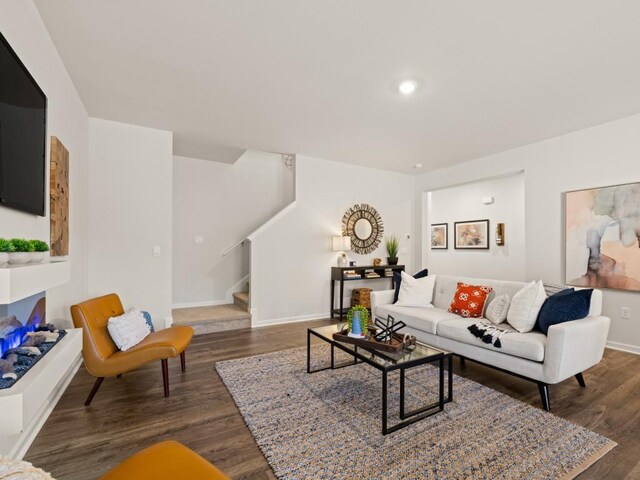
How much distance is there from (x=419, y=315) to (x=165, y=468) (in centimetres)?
274

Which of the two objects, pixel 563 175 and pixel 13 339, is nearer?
pixel 13 339

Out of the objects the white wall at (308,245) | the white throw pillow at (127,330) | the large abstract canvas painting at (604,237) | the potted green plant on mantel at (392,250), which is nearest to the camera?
the white throw pillow at (127,330)

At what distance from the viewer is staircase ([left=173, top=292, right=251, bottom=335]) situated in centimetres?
423

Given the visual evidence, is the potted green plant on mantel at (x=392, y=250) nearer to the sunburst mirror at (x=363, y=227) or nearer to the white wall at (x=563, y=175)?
the sunburst mirror at (x=363, y=227)

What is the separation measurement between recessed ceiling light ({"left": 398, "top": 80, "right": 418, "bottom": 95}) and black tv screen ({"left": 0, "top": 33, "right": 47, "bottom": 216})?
2.57m

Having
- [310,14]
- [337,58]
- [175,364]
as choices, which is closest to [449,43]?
[337,58]

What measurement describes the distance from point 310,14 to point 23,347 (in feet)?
7.54

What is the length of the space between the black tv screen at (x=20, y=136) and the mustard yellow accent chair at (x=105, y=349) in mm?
838

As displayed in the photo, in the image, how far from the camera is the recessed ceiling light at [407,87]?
2740mm

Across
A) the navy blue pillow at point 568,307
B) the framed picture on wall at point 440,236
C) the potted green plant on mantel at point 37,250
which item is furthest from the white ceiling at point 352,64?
the framed picture on wall at point 440,236

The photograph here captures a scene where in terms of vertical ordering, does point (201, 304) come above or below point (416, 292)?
below

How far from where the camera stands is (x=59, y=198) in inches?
95.6

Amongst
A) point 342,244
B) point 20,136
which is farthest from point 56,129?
point 342,244

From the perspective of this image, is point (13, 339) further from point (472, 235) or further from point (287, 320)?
point (472, 235)
